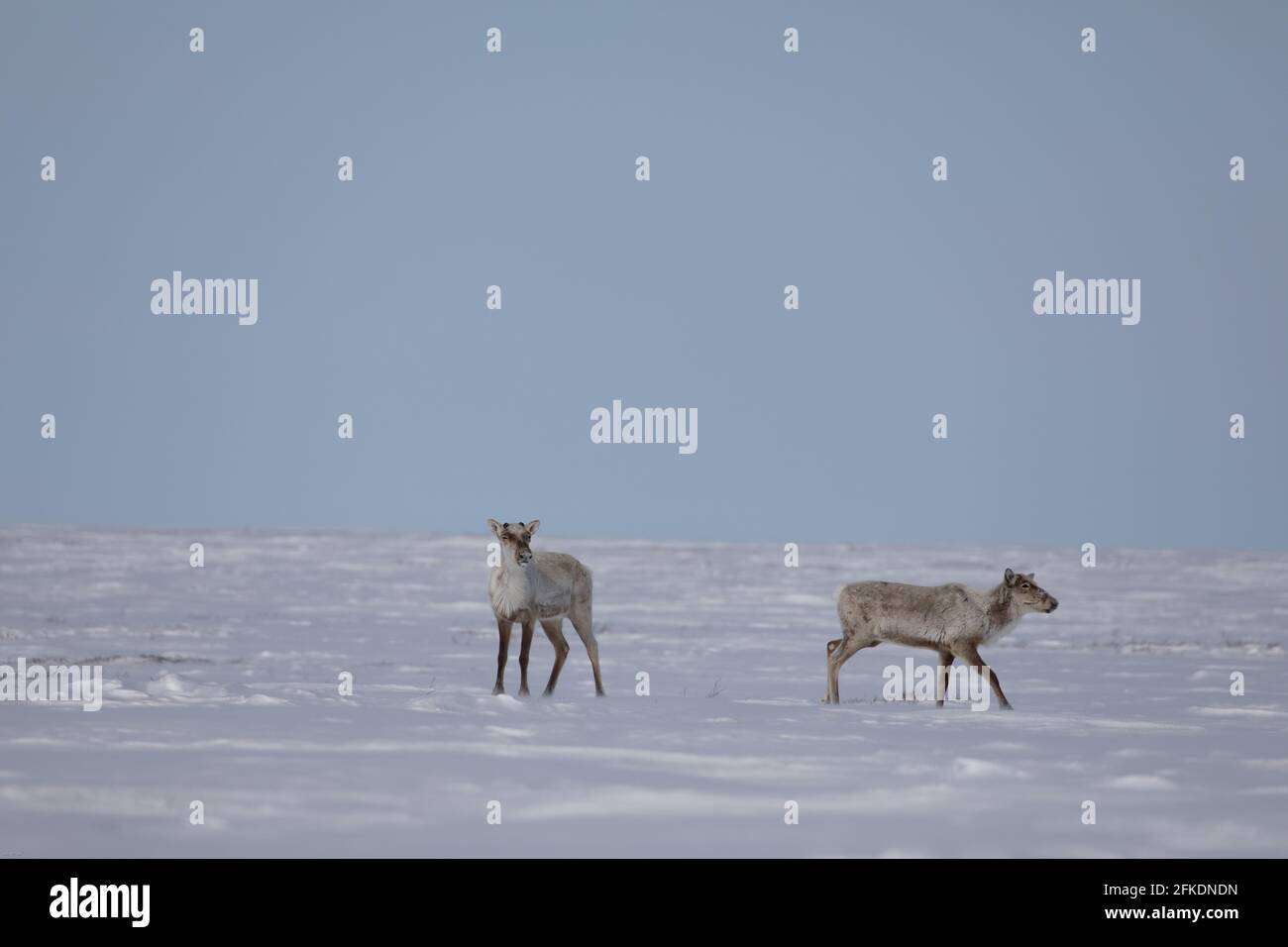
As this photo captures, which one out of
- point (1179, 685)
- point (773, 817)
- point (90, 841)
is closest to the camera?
point (90, 841)

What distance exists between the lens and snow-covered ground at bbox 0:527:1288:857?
966 cm

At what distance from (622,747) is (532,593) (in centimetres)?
299

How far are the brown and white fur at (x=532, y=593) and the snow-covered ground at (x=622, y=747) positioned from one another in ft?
1.68

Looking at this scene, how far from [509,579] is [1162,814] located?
266 inches

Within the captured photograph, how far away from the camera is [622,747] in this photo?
1255 cm

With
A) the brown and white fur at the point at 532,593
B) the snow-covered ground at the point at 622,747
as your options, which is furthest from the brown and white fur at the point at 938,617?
the brown and white fur at the point at 532,593

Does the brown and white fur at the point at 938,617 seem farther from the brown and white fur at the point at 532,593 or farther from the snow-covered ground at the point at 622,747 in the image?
the brown and white fur at the point at 532,593

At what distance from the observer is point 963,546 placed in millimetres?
80562

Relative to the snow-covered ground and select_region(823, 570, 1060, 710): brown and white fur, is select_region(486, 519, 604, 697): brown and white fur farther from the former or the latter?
select_region(823, 570, 1060, 710): brown and white fur

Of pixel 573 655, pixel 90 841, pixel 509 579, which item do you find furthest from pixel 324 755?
pixel 573 655

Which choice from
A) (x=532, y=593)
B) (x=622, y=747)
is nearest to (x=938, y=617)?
(x=532, y=593)

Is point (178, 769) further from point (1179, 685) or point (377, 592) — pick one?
point (377, 592)

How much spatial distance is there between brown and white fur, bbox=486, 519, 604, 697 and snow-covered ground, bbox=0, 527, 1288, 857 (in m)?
0.51

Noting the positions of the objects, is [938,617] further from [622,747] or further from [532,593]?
[622,747]
